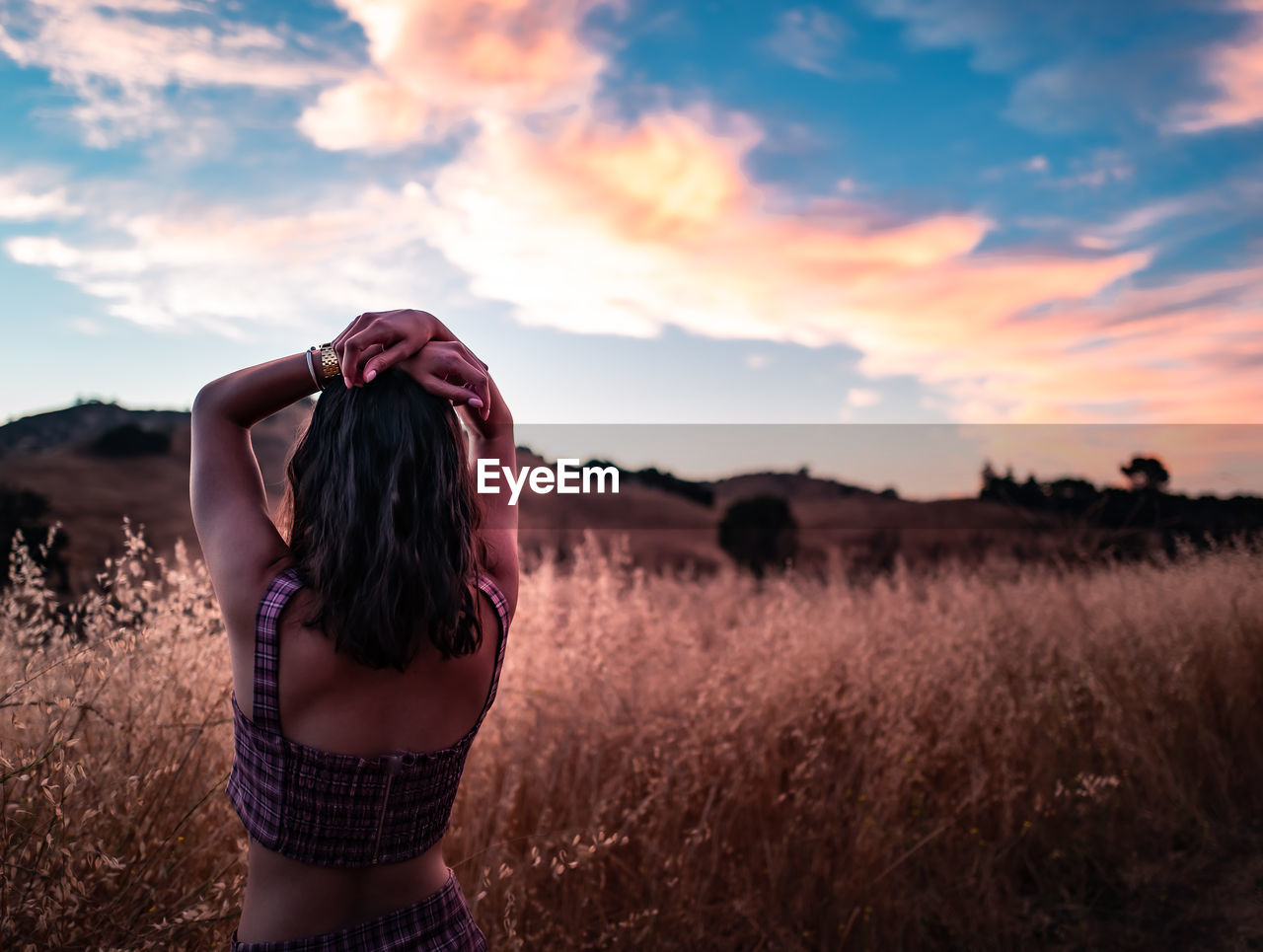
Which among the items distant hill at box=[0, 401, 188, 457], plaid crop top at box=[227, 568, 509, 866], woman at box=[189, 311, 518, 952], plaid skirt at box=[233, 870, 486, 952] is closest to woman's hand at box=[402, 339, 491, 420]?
woman at box=[189, 311, 518, 952]

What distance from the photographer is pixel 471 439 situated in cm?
203

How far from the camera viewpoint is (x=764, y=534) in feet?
54.3

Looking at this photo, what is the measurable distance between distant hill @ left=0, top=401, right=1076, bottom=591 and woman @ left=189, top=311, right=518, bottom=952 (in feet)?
33.5

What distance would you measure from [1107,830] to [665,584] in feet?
19.5

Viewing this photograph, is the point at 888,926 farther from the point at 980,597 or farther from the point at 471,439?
the point at 980,597

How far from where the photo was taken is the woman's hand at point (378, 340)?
150cm

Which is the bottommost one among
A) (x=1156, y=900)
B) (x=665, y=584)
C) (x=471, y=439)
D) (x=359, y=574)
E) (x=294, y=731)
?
(x=1156, y=900)

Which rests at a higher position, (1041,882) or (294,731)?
(294,731)

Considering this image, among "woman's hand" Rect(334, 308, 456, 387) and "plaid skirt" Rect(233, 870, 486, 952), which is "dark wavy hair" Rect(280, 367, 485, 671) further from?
"plaid skirt" Rect(233, 870, 486, 952)

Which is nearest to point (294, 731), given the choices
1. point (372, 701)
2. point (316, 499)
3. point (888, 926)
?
point (372, 701)

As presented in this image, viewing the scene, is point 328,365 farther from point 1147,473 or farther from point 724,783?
point 1147,473

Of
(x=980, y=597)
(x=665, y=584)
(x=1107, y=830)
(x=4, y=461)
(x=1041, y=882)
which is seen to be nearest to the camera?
(x=1041, y=882)

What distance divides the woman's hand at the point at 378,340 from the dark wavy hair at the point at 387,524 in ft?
0.12

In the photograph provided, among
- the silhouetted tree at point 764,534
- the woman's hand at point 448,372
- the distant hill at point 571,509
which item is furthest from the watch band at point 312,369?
the silhouetted tree at point 764,534
